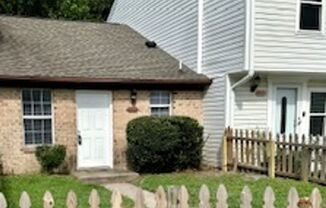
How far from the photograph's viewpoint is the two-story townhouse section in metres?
11.8

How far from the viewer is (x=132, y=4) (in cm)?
2033

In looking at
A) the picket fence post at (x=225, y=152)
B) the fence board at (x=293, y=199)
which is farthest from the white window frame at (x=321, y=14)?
the fence board at (x=293, y=199)

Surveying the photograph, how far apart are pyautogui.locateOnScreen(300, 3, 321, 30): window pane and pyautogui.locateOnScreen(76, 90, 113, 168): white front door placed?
6.04m

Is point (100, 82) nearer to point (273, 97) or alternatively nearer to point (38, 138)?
point (38, 138)

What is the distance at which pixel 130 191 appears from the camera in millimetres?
10125

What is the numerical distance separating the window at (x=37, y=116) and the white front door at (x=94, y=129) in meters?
0.87

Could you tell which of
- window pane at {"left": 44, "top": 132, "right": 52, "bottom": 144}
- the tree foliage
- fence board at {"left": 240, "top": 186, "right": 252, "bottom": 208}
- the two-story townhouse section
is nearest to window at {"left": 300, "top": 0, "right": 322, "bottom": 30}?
the two-story townhouse section

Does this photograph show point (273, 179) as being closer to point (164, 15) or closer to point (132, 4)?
point (164, 15)

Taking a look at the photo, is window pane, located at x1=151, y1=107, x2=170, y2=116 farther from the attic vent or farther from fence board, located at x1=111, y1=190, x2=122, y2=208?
fence board, located at x1=111, y1=190, x2=122, y2=208

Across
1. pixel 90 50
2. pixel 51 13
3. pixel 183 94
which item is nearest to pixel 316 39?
pixel 183 94

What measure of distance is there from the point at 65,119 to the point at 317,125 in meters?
7.99

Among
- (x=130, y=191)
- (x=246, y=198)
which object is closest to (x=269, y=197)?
(x=246, y=198)

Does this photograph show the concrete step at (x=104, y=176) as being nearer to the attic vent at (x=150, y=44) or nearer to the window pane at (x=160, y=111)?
the window pane at (x=160, y=111)

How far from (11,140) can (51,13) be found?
18.2 metres
